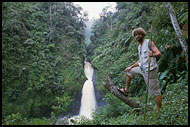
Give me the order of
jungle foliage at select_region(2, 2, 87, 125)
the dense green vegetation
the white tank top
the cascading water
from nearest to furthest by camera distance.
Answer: the white tank top
the dense green vegetation
jungle foliage at select_region(2, 2, 87, 125)
the cascading water

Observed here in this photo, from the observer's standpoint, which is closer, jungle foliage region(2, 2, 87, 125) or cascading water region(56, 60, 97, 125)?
jungle foliage region(2, 2, 87, 125)

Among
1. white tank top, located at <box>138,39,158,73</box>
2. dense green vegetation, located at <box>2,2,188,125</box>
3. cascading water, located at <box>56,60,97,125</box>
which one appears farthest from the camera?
cascading water, located at <box>56,60,97,125</box>

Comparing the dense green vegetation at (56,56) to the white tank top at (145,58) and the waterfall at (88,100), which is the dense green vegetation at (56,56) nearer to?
the waterfall at (88,100)

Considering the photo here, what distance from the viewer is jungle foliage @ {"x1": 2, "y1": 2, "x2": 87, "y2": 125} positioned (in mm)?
13328

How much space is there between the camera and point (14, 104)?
12.8 m

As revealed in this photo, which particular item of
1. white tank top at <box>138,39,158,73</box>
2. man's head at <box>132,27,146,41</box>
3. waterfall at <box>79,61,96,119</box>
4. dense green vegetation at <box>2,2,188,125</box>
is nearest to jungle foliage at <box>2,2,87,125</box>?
dense green vegetation at <box>2,2,188,125</box>

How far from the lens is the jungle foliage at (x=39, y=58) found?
13328mm

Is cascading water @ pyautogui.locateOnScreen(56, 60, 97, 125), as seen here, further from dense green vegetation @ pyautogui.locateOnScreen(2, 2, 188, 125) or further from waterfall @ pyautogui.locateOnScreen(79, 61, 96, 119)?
dense green vegetation @ pyautogui.locateOnScreen(2, 2, 188, 125)

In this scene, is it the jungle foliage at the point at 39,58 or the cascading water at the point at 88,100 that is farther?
the cascading water at the point at 88,100

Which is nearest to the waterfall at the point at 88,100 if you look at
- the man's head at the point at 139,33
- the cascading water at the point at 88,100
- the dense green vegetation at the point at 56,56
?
the cascading water at the point at 88,100

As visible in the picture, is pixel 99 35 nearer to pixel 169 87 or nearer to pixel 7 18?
pixel 7 18

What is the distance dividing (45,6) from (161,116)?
22.4m

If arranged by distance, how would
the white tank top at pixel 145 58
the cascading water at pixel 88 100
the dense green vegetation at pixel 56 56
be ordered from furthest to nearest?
the cascading water at pixel 88 100, the dense green vegetation at pixel 56 56, the white tank top at pixel 145 58

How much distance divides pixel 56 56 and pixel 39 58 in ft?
8.62
